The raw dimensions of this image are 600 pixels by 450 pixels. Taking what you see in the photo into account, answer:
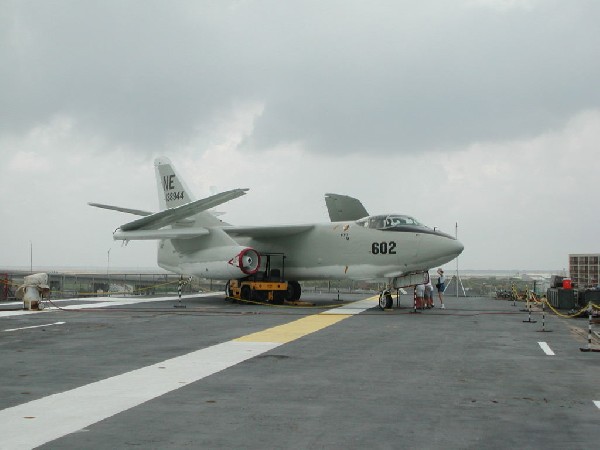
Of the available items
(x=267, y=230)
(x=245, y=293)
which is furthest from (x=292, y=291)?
(x=267, y=230)

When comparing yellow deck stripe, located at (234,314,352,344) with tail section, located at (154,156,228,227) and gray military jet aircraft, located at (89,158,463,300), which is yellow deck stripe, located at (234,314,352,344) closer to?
gray military jet aircraft, located at (89,158,463,300)

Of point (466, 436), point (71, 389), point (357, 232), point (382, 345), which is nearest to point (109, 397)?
point (71, 389)

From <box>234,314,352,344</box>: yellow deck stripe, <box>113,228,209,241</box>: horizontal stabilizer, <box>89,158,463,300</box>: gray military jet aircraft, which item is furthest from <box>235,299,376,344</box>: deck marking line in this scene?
<box>113,228,209,241</box>: horizontal stabilizer

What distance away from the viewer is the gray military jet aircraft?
84.8 ft

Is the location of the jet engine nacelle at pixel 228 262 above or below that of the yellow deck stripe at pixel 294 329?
above

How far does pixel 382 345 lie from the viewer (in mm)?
14188

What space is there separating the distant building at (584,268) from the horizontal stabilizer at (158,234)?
2823 centimetres

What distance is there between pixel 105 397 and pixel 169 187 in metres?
27.4

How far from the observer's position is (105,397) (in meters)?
8.30

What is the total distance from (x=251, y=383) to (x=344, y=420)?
2.52m

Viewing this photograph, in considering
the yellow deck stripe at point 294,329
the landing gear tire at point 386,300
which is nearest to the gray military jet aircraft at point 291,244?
the landing gear tire at point 386,300

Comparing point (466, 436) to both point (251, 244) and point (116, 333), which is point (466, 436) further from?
point (251, 244)

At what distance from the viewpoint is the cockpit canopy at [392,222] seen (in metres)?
26.2

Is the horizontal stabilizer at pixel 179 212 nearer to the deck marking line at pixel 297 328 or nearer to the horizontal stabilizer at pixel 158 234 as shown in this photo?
the horizontal stabilizer at pixel 158 234
